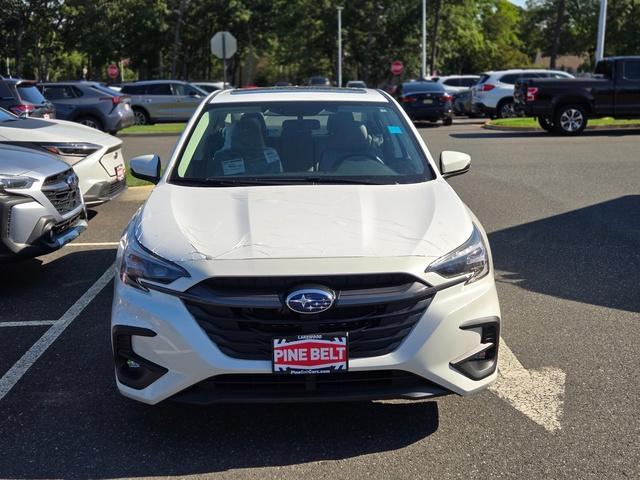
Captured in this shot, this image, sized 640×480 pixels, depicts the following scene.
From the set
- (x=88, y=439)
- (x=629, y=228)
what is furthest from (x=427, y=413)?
(x=629, y=228)

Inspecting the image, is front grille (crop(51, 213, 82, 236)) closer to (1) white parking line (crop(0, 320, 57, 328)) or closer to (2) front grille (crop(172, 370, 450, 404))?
(1) white parking line (crop(0, 320, 57, 328))

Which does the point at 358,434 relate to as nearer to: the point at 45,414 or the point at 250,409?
the point at 250,409

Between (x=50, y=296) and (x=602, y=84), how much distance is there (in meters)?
16.4

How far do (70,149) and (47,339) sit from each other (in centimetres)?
420

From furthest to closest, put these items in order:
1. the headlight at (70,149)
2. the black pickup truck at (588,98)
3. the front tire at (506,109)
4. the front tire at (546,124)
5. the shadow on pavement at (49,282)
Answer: the front tire at (506,109) < the front tire at (546,124) < the black pickup truck at (588,98) < the headlight at (70,149) < the shadow on pavement at (49,282)

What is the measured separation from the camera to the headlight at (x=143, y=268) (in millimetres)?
3453

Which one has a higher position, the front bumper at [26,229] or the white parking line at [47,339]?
the front bumper at [26,229]

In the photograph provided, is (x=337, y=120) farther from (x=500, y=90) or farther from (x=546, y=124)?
(x=500, y=90)

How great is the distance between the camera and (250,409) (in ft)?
13.0

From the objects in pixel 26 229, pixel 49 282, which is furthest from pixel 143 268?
pixel 49 282

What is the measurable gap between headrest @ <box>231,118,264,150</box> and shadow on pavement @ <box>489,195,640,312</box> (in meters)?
2.55

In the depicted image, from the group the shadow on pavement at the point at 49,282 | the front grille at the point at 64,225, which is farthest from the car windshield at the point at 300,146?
the front grille at the point at 64,225

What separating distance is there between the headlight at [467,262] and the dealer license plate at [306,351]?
530 mm

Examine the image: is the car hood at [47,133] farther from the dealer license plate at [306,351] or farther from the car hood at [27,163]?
the dealer license plate at [306,351]
